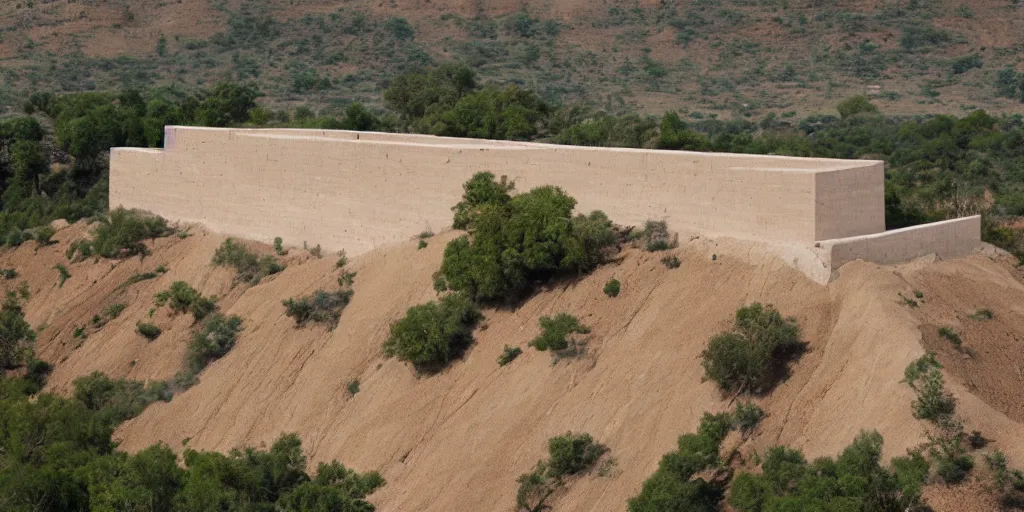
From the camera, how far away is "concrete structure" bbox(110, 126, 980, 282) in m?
27.0

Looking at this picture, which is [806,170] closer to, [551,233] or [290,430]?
[551,233]

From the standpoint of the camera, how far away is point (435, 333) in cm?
2911

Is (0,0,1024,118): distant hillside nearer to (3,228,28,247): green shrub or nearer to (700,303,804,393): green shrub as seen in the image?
(3,228,28,247): green shrub

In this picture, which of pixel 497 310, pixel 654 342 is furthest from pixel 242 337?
pixel 654 342

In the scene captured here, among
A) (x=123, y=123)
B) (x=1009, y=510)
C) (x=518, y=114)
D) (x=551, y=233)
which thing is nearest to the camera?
(x=1009, y=510)

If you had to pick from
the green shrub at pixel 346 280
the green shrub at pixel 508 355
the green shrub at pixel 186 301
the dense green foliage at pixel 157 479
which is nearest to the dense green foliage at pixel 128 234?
the green shrub at pixel 186 301

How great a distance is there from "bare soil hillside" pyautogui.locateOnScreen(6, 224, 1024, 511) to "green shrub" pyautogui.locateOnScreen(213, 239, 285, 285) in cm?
65

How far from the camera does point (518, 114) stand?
142ft

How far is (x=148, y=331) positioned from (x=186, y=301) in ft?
3.24

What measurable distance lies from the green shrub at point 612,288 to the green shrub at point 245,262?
9.44 metres

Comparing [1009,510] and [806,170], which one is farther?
[806,170]

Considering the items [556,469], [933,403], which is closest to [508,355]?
[556,469]

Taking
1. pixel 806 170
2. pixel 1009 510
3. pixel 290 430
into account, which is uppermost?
pixel 806 170

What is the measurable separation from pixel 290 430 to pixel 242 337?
160 inches
